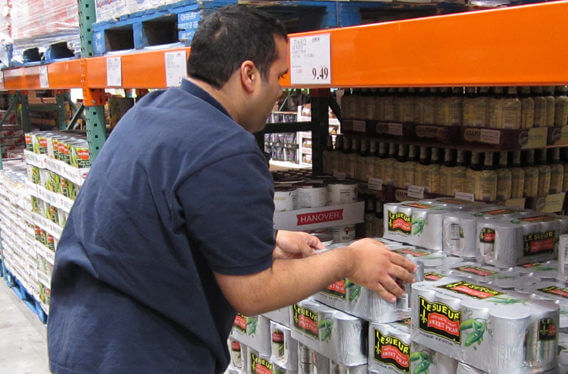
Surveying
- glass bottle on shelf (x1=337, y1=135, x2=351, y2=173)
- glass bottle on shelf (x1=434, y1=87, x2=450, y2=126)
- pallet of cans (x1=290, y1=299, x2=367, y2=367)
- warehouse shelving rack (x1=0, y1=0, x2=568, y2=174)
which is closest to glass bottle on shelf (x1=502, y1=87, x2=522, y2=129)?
glass bottle on shelf (x1=434, y1=87, x2=450, y2=126)

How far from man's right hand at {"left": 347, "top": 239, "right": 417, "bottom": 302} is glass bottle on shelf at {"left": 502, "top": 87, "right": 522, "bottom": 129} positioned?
4.25ft

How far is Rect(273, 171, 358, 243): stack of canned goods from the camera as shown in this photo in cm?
260

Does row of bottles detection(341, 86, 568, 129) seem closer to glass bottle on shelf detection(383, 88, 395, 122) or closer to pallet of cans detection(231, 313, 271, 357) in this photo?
glass bottle on shelf detection(383, 88, 395, 122)

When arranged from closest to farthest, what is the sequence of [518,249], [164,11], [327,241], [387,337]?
1. [387,337]
2. [518,249]
3. [327,241]
4. [164,11]

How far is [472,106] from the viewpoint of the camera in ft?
9.03

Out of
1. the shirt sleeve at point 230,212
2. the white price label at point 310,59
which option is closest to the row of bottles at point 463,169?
the white price label at point 310,59

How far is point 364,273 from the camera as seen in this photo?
149 centimetres

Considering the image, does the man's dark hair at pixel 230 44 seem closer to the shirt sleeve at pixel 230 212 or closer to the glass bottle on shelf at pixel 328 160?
the shirt sleeve at pixel 230 212

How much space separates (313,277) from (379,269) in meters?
0.21

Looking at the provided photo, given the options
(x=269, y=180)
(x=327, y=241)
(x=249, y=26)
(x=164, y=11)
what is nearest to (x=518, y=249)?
(x=327, y=241)

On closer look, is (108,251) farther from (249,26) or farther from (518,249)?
(518,249)

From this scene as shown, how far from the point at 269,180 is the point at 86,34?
2.44 meters

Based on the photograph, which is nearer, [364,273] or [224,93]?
[224,93]

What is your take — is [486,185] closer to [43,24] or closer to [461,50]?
[461,50]
